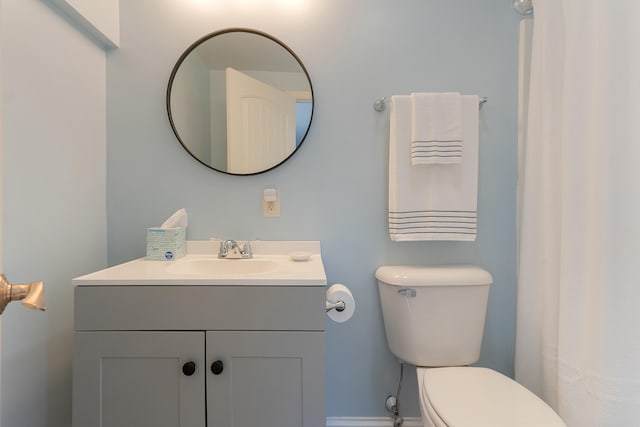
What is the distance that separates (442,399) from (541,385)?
49 cm

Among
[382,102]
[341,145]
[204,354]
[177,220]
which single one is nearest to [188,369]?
[204,354]

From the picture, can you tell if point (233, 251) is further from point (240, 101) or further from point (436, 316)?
point (436, 316)

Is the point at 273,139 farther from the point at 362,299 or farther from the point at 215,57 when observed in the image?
the point at 362,299

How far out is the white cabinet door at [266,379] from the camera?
0.92m

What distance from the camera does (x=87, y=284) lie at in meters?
0.91

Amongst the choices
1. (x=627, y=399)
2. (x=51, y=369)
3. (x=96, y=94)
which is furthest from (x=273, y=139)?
(x=627, y=399)

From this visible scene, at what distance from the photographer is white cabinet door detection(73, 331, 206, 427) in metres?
0.91

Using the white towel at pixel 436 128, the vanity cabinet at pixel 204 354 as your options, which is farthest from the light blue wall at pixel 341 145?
the vanity cabinet at pixel 204 354

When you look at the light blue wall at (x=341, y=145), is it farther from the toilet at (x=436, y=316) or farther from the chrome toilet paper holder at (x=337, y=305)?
the chrome toilet paper holder at (x=337, y=305)

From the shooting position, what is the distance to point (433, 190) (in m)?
1.31

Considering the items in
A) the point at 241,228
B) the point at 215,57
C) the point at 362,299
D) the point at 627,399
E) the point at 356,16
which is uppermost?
the point at 356,16

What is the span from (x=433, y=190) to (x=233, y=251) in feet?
2.85

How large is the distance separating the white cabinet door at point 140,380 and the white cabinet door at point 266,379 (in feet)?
0.16

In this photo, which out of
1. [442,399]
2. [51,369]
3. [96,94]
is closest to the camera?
[442,399]
